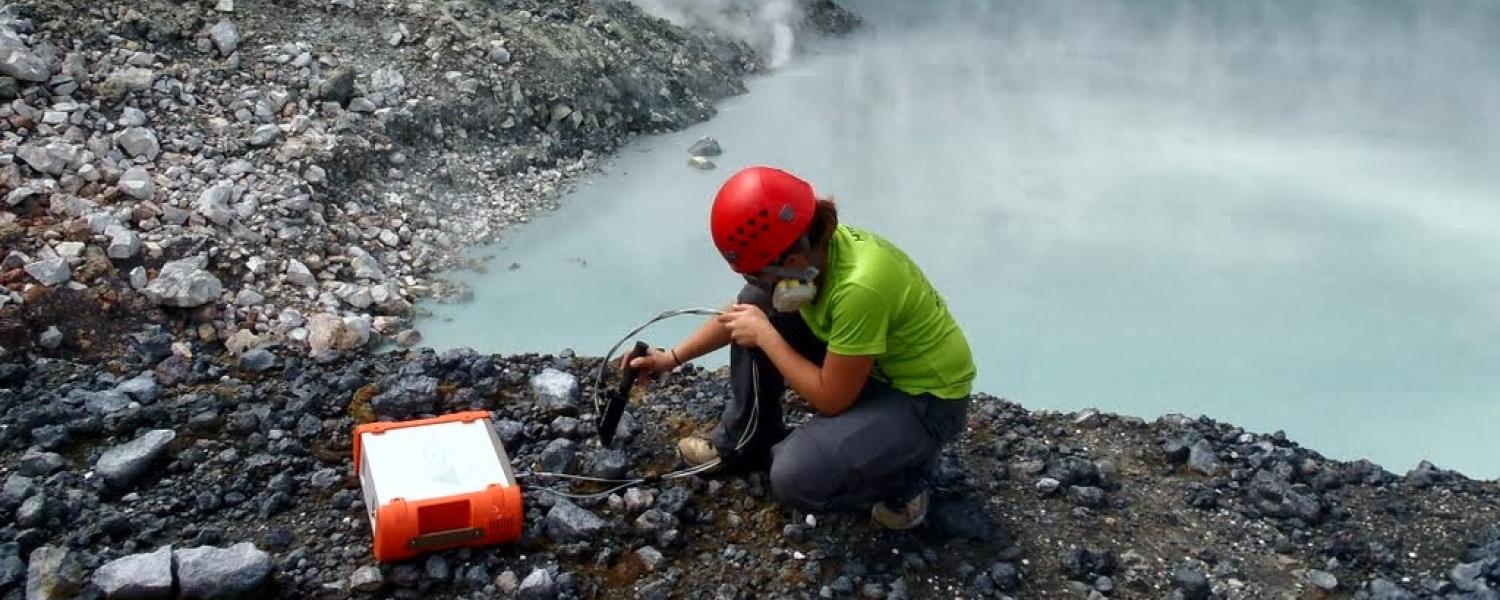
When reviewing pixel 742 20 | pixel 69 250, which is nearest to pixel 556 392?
pixel 69 250

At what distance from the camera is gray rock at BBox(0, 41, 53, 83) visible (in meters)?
4.20

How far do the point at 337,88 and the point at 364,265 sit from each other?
1.08 meters

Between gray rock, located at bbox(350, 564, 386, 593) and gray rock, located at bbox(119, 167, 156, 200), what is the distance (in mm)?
2183

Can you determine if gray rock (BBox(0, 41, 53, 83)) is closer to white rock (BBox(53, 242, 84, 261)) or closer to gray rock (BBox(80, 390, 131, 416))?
white rock (BBox(53, 242, 84, 261))

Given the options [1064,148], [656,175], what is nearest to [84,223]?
[656,175]

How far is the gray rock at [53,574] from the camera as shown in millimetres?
2273

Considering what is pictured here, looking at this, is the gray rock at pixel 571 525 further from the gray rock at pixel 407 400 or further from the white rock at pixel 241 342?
the white rock at pixel 241 342

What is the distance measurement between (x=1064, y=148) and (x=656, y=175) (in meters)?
1.98

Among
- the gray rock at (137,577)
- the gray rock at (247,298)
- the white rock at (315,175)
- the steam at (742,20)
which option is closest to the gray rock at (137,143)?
the white rock at (315,175)

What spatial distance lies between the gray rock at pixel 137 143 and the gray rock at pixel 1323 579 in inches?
150

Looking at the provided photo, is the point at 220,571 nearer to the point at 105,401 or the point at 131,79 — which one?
the point at 105,401

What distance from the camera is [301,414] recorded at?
2979mm

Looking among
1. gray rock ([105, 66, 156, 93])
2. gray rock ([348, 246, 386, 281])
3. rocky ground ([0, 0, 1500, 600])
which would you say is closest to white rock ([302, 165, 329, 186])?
rocky ground ([0, 0, 1500, 600])

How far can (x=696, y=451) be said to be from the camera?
2887 millimetres
